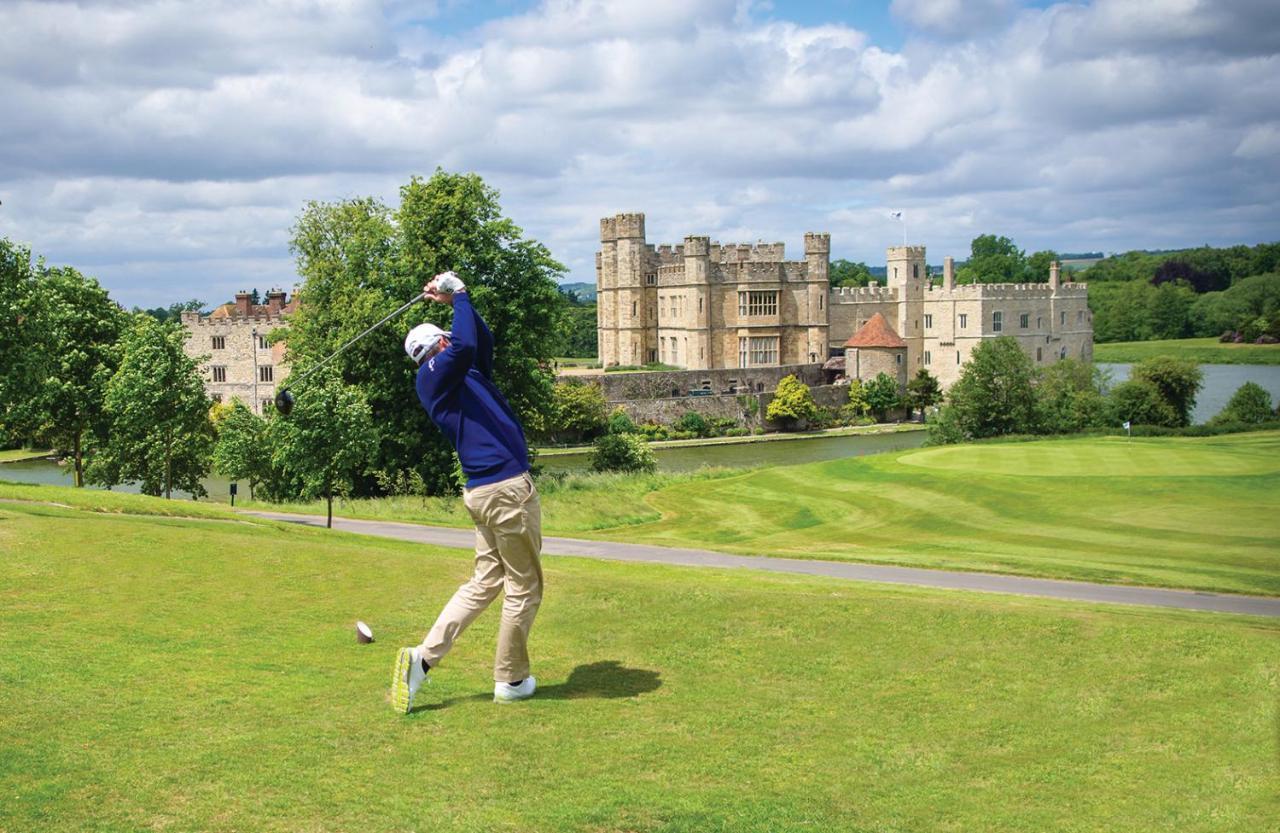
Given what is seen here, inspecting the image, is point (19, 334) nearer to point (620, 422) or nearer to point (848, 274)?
point (620, 422)

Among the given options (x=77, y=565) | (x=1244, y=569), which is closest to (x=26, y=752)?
(x=77, y=565)

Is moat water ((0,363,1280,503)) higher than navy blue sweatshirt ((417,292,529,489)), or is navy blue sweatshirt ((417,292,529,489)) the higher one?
navy blue sweatshirt ((417,292,529,489))

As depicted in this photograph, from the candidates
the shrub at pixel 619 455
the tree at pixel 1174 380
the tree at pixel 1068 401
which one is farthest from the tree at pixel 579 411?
the tree at pixel 1174 380

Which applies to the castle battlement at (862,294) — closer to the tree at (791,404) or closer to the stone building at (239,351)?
the tree at (791,404)

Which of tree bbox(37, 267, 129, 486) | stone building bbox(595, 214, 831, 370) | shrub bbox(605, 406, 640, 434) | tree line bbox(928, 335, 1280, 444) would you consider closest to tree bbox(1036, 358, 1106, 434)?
tree line bbox(928, 335, 1280, 444)

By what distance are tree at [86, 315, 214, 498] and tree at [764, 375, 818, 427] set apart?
43.3m

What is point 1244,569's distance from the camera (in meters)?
26.5

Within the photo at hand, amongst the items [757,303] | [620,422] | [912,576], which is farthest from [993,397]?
[912,576]

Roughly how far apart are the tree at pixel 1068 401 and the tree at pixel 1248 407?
6296mm

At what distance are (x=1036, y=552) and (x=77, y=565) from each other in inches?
880

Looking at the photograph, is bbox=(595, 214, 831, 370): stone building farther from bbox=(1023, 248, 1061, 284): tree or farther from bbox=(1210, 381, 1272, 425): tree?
bbox=(1023, 248, 1061, 284): tree

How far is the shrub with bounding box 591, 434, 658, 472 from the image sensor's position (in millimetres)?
53031

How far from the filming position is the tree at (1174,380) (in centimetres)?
7075

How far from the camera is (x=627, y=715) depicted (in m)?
9.09
